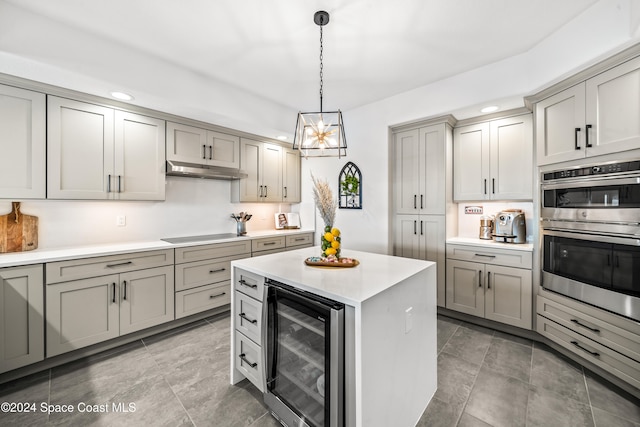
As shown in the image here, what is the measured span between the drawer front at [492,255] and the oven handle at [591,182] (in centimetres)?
68

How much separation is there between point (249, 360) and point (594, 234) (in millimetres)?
2794

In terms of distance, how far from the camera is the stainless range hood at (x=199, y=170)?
2.90 metres

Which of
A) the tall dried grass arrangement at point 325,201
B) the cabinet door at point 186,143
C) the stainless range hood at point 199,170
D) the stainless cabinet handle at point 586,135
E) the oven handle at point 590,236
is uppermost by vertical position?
the cabinet door at point 186,143

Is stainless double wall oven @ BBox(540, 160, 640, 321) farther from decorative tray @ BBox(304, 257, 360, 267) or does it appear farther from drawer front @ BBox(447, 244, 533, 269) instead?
decorative tray @ BBox(304, 257, 360, 267)

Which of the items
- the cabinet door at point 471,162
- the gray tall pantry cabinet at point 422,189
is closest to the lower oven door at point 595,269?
the cabinet door at point 471,162

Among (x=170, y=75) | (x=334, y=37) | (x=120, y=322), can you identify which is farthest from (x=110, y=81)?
(x=120, y=322)

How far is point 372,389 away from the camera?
1.22m

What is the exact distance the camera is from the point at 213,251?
3.09 metres

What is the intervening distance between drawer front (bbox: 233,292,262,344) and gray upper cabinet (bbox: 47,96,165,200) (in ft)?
5.80

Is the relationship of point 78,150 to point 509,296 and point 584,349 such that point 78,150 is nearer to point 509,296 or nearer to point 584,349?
point 509,296

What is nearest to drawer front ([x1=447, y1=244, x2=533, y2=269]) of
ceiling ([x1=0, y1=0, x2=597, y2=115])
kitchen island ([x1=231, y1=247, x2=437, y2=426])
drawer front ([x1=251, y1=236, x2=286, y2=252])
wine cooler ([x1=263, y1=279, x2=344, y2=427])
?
kitchen island ([x1=231, y1=247, x2=437, y2=426])

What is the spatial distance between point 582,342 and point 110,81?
446 cm

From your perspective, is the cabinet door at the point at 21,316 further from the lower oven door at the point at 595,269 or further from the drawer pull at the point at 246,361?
the lower oven door at the point at 595,269

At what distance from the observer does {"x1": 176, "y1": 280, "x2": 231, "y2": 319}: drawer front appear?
112 inches
